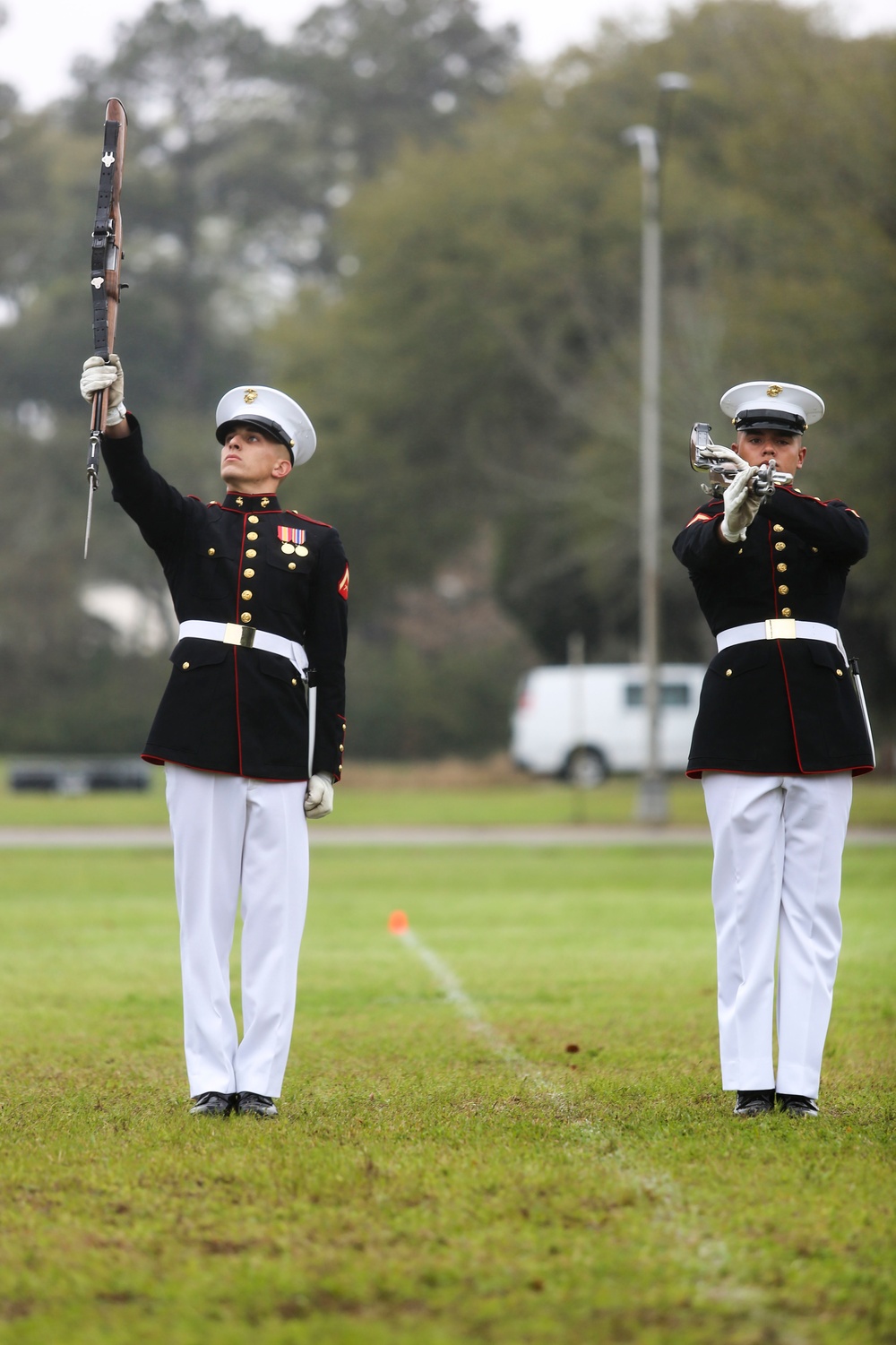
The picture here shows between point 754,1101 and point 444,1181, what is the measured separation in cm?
135

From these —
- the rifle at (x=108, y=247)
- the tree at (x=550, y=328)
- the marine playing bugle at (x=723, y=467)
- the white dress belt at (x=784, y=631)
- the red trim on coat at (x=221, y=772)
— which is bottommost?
the red trim on coat at (x=221, y=772)

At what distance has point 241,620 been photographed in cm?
571

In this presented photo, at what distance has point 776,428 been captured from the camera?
5750 millimetres

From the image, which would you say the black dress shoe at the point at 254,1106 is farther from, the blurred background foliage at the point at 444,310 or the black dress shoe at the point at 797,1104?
the blurred background foliage at the point at 444,310

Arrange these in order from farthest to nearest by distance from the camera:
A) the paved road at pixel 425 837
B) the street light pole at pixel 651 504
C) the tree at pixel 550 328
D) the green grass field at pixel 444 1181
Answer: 1. the tree at pixel 550 328
2. the street light pole at pixel 651 504
3. the paved road at pixel 425 837
4. the green grass field at pixel 444 1181

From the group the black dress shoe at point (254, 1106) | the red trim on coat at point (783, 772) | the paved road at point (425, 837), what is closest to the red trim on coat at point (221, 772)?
the black dress shoe at point (254, 1106)

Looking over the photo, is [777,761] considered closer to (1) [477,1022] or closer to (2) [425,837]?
(1) [477,1022]

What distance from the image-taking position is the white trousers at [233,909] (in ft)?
18.2

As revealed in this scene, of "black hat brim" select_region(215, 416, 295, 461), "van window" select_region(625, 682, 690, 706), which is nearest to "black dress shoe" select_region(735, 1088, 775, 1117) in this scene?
"black hat brim" select_region(215, 416, 295, 461)


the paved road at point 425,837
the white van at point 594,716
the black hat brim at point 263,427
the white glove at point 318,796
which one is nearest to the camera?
the white glove at point 318,796

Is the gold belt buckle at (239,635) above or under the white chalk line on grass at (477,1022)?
above

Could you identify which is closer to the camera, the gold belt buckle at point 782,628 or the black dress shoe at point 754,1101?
the black dress shoe at point 754,1101

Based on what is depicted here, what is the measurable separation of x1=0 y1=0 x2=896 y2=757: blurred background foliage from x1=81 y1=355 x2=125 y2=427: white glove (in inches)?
774

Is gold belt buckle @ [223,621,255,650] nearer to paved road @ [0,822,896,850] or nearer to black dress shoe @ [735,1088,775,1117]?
black dress shoe @ [735,1088,775,1117]
